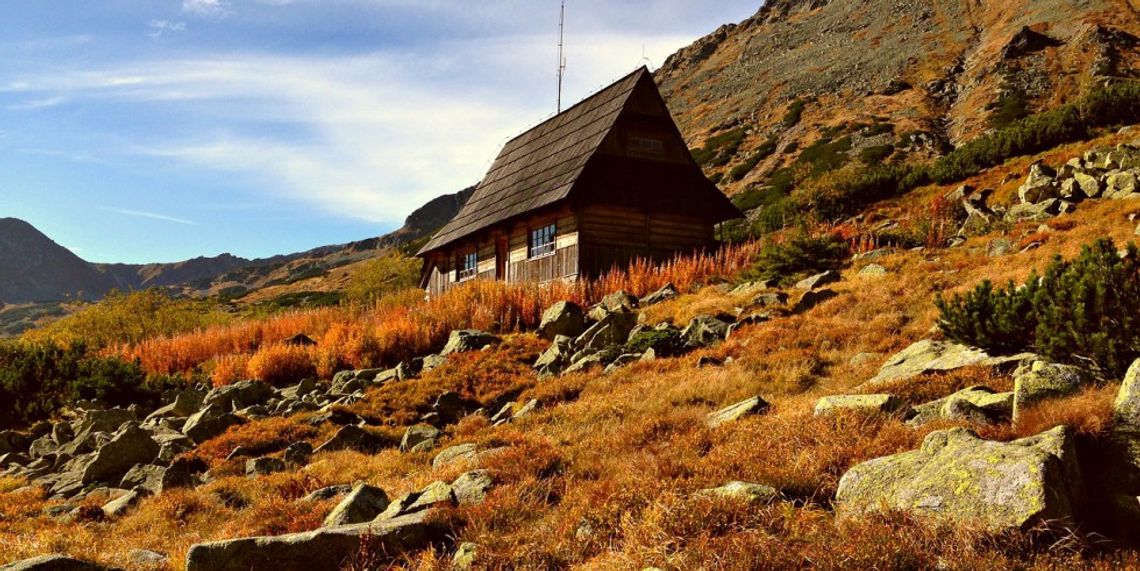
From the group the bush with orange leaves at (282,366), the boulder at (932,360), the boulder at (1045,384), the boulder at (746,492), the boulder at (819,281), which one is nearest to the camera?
the boulder at (746,492)

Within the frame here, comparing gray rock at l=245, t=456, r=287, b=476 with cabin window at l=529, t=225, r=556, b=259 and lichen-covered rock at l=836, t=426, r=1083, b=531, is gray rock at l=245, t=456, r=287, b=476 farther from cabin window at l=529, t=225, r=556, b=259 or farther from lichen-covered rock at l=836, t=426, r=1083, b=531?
cabin window at l=529, t=225, r=556, b=259

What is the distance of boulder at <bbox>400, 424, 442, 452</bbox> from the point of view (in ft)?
32.9

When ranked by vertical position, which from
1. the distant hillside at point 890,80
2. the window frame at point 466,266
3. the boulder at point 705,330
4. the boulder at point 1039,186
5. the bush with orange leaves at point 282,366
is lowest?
the bush with orange leaves at point 282,366

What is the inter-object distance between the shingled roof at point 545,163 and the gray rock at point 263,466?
604 inches

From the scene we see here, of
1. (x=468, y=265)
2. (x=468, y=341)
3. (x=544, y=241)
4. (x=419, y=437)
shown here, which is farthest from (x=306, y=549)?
(x=468, y=265)

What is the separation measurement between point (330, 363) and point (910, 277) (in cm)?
1306

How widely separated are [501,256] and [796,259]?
13.7 metres

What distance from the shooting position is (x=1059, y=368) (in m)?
6.37

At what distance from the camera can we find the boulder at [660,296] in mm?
17859

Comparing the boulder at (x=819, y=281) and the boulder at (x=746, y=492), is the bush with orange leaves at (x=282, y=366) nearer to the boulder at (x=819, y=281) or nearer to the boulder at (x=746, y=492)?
the boulder at (x=819, y=281)

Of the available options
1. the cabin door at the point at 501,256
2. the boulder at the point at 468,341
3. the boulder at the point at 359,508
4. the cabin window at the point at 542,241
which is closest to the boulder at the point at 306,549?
the boulder at the point at 359,508

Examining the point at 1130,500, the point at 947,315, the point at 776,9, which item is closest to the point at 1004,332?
the point at 947,315

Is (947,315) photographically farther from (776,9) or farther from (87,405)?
(776,9)

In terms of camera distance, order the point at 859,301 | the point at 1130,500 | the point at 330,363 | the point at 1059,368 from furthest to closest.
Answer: the point at 330,363 → the point at 859,301 → the point at 1059,368 → the point at 1130,500
